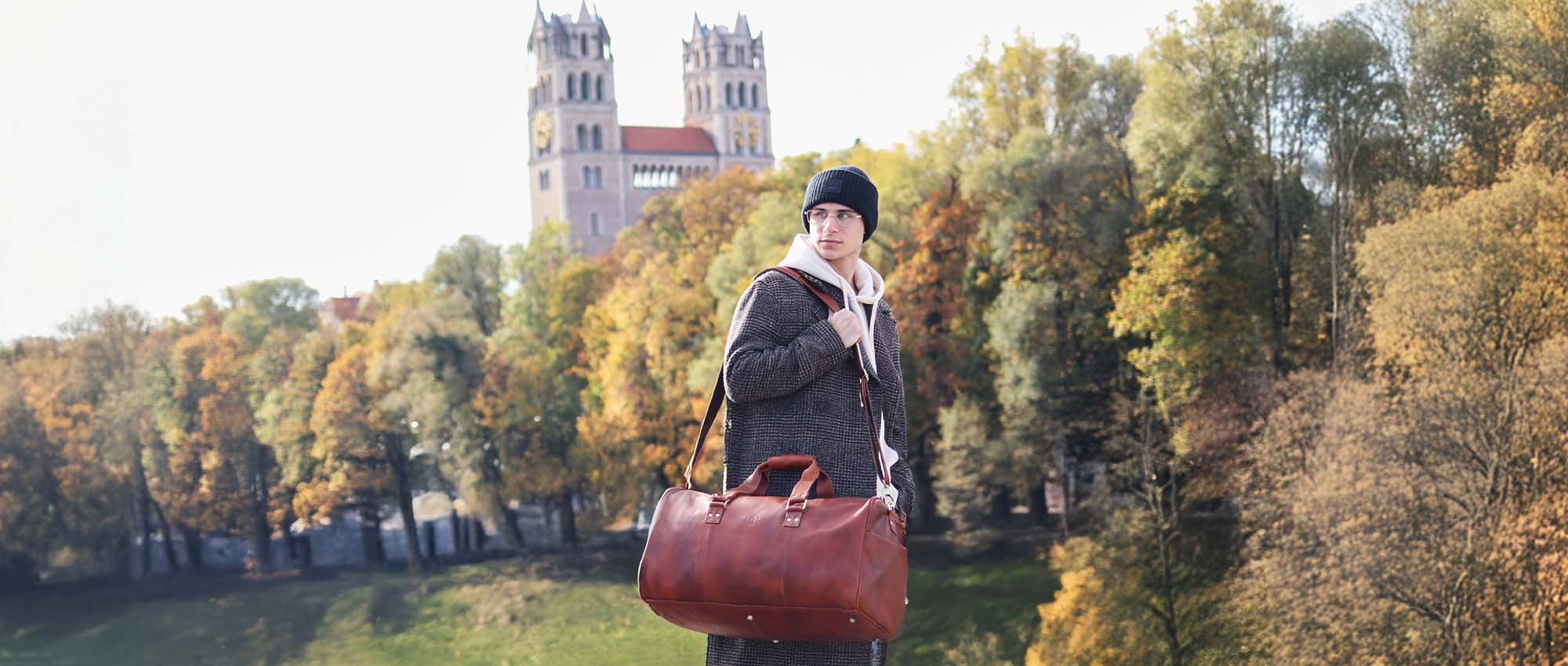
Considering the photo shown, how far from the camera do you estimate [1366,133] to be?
1516 cm

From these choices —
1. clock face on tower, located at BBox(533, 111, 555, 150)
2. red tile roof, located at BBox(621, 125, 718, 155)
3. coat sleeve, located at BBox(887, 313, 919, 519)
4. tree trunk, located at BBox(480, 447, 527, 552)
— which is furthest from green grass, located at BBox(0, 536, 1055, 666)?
red tile roof, located at BBox(621, 125, 718, 155)

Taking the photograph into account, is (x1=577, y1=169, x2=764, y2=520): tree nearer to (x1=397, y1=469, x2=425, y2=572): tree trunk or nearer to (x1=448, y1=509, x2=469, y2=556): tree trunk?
(x1=448, y1=509, x2=469, y2=556): tree trunk

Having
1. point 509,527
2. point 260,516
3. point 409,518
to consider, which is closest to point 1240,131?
point 509,527

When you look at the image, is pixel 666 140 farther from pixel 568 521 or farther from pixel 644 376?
pixel 644 376

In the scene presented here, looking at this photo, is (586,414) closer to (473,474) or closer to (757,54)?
(473,474)

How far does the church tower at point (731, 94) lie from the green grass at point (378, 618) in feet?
168

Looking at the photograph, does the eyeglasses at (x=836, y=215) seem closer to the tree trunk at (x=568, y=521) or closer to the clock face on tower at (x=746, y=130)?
the tree trunk at (x=568, y=521)

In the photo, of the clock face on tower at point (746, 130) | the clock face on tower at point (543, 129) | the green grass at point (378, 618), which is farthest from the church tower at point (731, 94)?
the green grass at point (378, 618)

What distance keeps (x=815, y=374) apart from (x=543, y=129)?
72031 mm

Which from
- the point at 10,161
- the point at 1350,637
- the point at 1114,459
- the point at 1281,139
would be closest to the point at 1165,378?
the point at 1114,459

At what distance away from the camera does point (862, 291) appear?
12.4 ft

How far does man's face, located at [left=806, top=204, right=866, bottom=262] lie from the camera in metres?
3.70

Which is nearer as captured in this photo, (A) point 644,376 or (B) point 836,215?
(B) point 836,215

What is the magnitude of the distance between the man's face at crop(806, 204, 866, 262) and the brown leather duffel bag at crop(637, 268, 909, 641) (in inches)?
21.2
